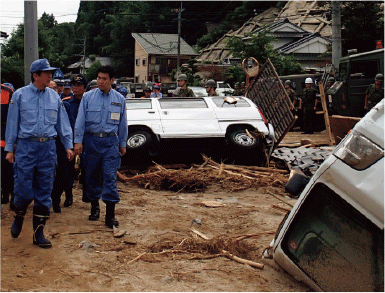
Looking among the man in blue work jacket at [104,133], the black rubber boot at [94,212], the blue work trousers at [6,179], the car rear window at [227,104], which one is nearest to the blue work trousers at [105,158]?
the man in blue work jacket at [104,133]

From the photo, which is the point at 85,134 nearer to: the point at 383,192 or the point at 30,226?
the point at 30,226

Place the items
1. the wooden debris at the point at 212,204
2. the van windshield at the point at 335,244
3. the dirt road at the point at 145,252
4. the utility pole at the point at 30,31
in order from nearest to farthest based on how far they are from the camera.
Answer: the van windshield at the point at 335,244 → the dirt road at the point at 145,252 → the wooden debris at the point at 212,204 → the utility pole at the point at 30,31

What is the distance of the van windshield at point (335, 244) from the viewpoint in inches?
118

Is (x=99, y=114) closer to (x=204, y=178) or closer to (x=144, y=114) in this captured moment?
(x=204, y=178)

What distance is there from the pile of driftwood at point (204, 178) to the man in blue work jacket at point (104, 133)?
258 cm

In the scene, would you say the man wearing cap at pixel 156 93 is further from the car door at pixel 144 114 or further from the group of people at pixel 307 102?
the group of people at pixel 307 102

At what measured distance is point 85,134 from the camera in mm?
5941

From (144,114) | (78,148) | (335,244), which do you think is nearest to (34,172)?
(78,148)

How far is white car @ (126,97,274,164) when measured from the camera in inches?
366

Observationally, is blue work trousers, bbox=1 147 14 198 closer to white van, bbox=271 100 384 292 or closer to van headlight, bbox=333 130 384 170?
white van, bbox=271 100 384 292

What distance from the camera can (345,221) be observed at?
319 centimetres

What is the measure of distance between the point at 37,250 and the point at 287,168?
5.95 m

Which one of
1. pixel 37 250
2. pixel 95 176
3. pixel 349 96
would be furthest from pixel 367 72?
pixel 37 250

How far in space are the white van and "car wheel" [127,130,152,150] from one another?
564 cm
